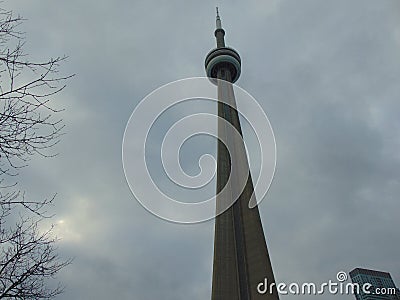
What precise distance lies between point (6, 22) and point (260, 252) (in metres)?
43.2

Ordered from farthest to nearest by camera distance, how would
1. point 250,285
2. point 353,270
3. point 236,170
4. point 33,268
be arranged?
point 353,270
point 236,170
point 250,285
point 33,268

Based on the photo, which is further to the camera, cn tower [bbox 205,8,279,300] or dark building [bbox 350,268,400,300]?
dark building [bbox 350,268,400,300]

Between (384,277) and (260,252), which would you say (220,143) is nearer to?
(260,252)

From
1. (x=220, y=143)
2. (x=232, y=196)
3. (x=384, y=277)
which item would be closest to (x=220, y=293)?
(x=232, y=196)

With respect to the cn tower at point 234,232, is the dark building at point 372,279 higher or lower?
higher

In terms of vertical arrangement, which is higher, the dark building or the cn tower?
the dark building

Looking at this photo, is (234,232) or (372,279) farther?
(372,279)

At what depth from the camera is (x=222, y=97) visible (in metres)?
61.3

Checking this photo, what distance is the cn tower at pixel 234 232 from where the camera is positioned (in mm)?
42969

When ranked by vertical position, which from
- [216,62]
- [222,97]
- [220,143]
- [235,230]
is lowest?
[235,230]

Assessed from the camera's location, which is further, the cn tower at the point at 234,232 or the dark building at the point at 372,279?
the dark building at the point at 372,279

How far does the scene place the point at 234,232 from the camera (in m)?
48.6

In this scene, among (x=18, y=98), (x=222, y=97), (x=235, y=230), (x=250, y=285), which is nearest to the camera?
(x=18, y=98)

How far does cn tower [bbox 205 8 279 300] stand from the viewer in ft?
141
